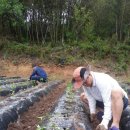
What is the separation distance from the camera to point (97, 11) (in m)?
26.8

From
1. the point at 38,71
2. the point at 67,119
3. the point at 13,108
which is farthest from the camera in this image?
the point at 38,71

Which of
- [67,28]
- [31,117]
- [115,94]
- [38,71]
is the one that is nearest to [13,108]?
[31,117]

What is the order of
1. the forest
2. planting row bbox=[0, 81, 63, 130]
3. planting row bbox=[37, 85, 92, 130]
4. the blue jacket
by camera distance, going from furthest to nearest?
the forest
the blue jacket
planting row bbox=[0, 81, 63, 130]
planting row bbox=[37, 85, 92, 130]

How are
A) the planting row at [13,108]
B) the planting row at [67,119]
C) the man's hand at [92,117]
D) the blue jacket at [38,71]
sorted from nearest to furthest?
the planting row at [67,119], the planting row at [13,108], the man's hand at [92,117], the blue jacket at [38,71]

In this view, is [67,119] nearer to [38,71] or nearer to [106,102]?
[106,102]

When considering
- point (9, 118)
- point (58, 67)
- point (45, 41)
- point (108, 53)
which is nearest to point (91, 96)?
point (9, 118)

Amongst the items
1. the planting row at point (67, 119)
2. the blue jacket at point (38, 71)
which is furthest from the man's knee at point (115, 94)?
the blue jacket at point (38, 71)

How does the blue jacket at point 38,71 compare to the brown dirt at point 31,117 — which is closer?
the brown dirt at point 31,117

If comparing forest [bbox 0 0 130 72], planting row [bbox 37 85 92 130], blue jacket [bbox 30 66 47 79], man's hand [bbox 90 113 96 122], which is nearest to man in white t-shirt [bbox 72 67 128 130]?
planting row [bbox 37 85 92 130]

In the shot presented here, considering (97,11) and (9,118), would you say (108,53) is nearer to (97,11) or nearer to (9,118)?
(97,11)

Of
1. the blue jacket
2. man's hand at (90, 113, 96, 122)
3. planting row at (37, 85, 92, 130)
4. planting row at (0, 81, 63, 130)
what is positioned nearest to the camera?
planting row at (37, 85, 92, 130)

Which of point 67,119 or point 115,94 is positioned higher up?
point 115,94

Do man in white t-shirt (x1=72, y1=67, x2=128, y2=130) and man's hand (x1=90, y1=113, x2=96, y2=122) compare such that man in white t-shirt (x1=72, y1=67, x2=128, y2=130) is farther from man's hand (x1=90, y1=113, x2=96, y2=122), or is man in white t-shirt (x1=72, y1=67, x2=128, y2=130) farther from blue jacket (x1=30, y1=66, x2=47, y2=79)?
blue jacket (x1=30, y1=66, x2=47, y2=79)

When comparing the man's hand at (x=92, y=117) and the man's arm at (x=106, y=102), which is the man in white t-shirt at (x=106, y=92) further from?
the man's hand at (x=92, y=117)
